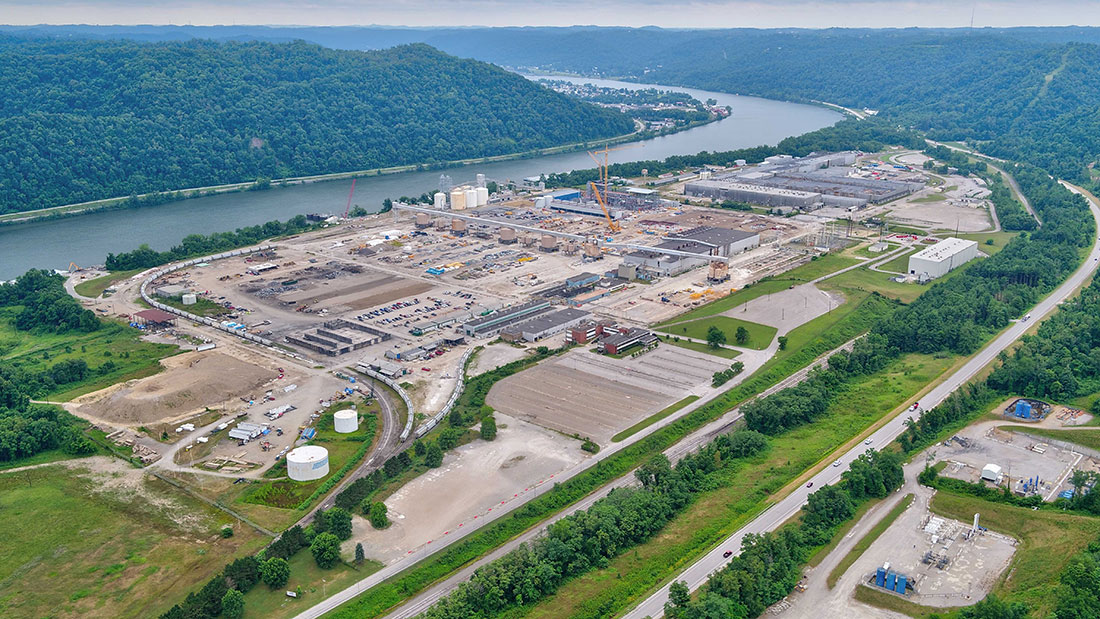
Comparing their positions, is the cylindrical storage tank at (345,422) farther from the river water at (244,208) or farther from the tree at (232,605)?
the river water at (244,208)

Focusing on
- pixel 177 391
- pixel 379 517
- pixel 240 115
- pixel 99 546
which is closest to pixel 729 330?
pixel 379 517

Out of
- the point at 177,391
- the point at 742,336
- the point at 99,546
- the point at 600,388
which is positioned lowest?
the point at 99,546

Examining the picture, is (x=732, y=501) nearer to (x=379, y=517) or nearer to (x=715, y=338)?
Result: (x=379, y=517)

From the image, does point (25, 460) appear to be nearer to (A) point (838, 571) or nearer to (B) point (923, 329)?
(A) point (838, 571)

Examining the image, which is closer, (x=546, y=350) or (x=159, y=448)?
(x=159, y=448)

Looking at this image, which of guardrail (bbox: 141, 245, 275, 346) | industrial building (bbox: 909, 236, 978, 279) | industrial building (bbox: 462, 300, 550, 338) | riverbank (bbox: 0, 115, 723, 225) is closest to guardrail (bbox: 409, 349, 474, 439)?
industrial building (bbox: 462, 300, 550, 338)

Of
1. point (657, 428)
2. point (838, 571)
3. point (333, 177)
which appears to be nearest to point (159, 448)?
point (657, 428)

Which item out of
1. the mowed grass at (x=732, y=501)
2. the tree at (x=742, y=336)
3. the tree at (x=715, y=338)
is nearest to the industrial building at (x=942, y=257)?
the mowed grass at (x=732, y=501)

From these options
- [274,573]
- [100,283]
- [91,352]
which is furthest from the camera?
[100,283]
